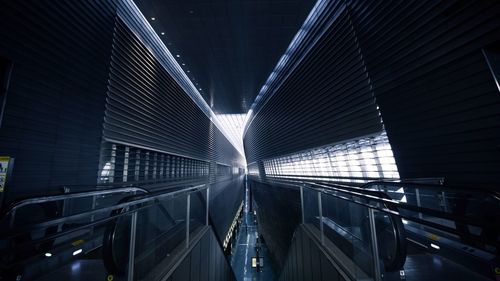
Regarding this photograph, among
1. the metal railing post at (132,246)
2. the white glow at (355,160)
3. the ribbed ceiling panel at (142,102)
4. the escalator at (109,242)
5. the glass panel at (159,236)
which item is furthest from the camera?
the white glow at (355,160)

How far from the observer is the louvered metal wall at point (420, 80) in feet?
10.7

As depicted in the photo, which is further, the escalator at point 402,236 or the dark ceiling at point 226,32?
the dark ceiling at point 226,32

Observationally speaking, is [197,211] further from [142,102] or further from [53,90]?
[142,102]

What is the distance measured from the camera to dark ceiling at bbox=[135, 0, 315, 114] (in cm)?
670

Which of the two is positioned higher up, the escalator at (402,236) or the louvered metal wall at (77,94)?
the louvered metal wall at (77,94)

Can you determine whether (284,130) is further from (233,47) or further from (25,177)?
(25,177)

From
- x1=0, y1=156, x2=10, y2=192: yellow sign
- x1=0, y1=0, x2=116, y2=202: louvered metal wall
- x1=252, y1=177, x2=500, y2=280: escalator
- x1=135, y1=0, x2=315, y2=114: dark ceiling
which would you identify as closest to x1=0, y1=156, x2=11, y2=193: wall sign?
x1=0, y1=156, x2=10, y2=192: yellow sign

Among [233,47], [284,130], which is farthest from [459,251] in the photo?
[284,130]

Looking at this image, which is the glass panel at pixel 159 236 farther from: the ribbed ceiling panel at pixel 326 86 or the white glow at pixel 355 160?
the ribbed ceiling panel at pixel 326 86

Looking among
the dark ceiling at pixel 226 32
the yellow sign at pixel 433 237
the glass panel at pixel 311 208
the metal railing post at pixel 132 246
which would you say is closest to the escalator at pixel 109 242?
the metal railing post at pixel 132 246

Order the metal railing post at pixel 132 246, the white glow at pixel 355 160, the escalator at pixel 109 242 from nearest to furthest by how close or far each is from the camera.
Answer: the escalator at pixel 109 242
the metal railing post at pixel 132 246
the white glow at pixel 355 160

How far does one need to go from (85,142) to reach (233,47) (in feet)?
20.2

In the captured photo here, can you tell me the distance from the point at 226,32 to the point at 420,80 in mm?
6034

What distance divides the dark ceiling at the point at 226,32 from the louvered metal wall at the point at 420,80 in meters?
1.40
